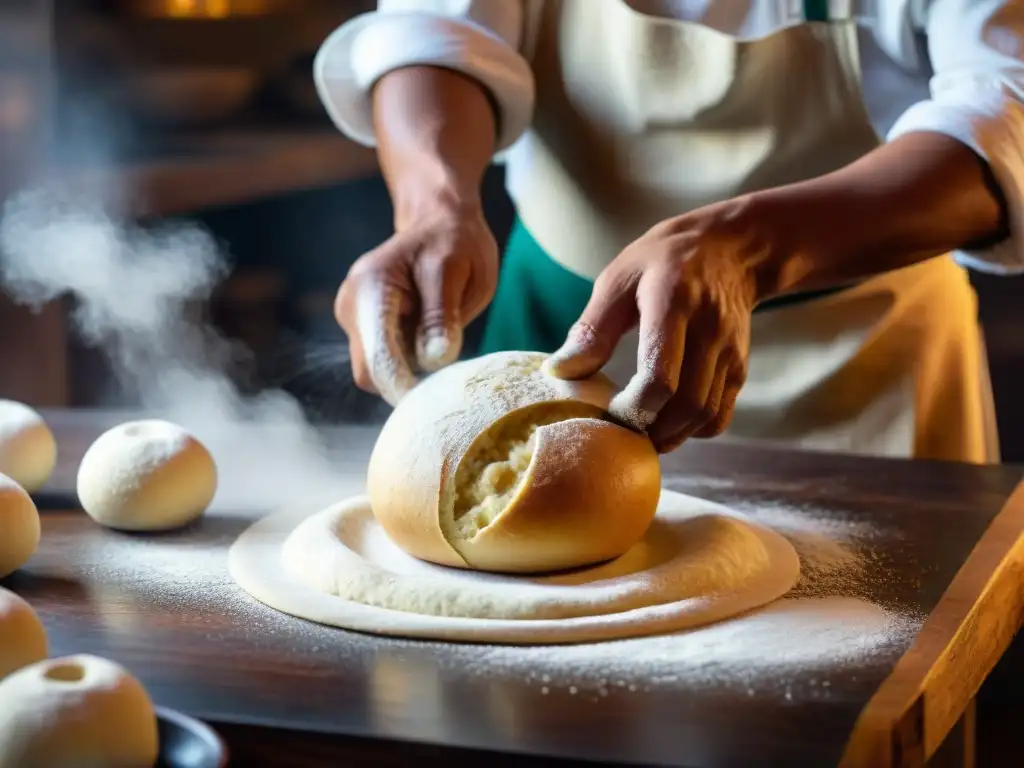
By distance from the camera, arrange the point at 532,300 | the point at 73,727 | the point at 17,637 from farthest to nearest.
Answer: the point at 532,300
the point at 17,637
the point at 73,727

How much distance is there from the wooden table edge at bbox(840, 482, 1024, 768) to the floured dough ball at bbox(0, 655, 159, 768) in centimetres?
48

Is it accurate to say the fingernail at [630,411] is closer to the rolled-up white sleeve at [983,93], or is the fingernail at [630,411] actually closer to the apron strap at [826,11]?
the rolled-up white sleeve at [983,93]

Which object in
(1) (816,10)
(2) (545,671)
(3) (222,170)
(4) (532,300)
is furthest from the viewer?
(3) (222,170)

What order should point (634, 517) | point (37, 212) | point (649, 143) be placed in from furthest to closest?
1. point (37, 212)
2. point (649, 143)
3. point (634, 517)

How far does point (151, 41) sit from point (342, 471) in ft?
7.24

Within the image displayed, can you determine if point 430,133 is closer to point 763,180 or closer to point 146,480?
point 763,180

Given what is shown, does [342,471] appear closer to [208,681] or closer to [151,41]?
[208,681]

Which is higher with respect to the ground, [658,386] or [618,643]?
[658,386]

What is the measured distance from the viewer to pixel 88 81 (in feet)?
11.4

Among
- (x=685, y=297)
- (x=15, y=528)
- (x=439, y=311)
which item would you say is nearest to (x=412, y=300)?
(x=439, y=311)

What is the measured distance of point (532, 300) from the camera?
1979 millimetres

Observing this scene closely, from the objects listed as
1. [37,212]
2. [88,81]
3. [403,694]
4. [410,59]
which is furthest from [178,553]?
[88,81]

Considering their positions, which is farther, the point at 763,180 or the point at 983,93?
the point at 763,180

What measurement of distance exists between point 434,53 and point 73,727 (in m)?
1.21
